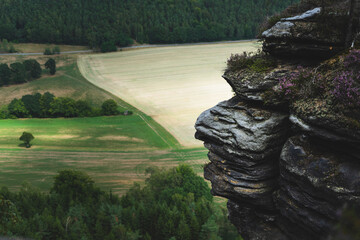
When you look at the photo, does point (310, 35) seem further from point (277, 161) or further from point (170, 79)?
point (170, 79)

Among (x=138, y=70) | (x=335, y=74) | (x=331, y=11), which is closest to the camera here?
(x=335, y=74)

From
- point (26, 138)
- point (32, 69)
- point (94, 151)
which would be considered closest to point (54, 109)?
point (26, 138)

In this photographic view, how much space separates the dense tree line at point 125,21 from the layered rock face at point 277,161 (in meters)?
142

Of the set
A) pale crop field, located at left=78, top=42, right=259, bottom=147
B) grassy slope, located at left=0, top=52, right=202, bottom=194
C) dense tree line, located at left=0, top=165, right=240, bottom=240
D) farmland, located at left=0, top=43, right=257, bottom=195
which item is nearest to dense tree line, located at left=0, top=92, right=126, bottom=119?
farmland, located at left=0, top=43, right=257, bottom=195

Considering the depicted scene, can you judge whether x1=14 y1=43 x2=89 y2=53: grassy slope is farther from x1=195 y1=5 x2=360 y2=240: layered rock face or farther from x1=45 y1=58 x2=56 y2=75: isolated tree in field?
x1=195 y1=5 x2=360 y2=240: layered rock face

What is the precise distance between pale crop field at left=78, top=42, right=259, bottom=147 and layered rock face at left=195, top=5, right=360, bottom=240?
5319cm

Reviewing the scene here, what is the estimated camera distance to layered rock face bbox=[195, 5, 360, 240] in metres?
12.1

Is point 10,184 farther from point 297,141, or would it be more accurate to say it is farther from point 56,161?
point 297,141

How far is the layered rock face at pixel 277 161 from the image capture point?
12.1 m

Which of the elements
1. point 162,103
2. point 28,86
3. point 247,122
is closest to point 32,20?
point 28,86

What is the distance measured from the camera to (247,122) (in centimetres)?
1493

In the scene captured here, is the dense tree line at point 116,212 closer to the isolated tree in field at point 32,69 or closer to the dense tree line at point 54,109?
the dense tree line at point 54,109

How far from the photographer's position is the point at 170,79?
112 metres

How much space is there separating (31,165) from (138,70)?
6780 cm
